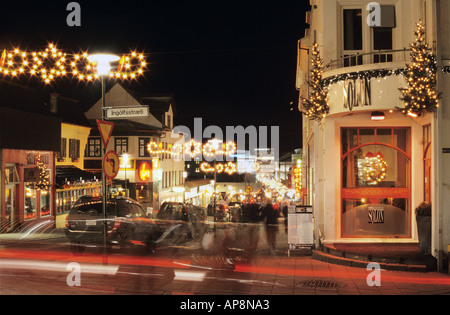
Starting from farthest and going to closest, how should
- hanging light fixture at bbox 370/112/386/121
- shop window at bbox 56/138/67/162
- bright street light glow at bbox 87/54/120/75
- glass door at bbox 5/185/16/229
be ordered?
shop window at bbox 56/138/67/162 → glass door at bbox 5/185/16/229 → hanging light fixture at bbox 370/112/386/121 → bright street light glow at bbox 87/54/120/75

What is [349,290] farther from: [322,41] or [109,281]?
[322,41]

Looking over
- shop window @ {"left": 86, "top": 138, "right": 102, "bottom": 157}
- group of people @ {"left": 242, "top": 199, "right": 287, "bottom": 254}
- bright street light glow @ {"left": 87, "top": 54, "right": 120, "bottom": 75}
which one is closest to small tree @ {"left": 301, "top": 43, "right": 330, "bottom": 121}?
group of people @ {"left": 242, "top": 199, "right": 287, "bottom": 254}

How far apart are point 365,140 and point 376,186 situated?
1.63 m

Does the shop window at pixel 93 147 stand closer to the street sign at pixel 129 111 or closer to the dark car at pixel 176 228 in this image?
the dark car at pixel 176 228

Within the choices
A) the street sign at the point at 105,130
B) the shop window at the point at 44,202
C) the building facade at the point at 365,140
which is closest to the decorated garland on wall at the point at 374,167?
the building facade at the point at 365,140

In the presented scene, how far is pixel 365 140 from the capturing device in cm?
1697

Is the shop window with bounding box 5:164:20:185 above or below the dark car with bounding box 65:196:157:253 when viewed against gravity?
above

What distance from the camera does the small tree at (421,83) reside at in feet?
42.7

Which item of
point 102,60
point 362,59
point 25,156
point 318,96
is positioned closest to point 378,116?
point 318,96

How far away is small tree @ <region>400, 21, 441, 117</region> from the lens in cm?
1302

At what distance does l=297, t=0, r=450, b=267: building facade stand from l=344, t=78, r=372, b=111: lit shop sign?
3 centimetres

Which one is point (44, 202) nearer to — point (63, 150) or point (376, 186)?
point (63, 150)

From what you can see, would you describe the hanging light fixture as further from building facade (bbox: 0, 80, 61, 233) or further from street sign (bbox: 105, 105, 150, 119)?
building facade (bbox: 0, 80, 61, 233)
